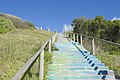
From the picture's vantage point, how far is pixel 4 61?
1121 centimetres

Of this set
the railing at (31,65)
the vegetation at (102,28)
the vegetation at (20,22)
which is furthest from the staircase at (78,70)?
the vegetation at (20,22)

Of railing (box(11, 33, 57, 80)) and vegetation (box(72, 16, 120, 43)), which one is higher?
vegetation (box(72, 16, 120, 43))

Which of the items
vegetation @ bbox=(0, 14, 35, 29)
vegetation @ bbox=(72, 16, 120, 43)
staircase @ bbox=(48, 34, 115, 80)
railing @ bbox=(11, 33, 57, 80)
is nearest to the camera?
railing @ bbox=(11, 33, 57, 80)

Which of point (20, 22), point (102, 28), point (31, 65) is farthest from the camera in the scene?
point (20, 22)

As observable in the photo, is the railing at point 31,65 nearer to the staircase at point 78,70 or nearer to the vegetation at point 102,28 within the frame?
the staircase at point 78,70

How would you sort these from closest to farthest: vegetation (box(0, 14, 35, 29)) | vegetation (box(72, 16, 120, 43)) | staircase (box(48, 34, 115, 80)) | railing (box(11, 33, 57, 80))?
1. railing (box(11, 33, 57, 80))
2. staircase (box(48, 34, 115, 80))
3. vegetation (box(72, 16, 120, 43))
4. vegetation (box(0, 14, 35, 29))

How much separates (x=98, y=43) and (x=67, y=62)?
958 cm

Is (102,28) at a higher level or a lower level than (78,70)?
higher

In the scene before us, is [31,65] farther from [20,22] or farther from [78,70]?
[20,22]

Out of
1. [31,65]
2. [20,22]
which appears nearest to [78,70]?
[31,65]

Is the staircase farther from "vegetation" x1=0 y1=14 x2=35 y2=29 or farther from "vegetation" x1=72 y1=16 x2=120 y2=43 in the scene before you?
"vegetation" x1=0 y1=14 x2=35 y2=29

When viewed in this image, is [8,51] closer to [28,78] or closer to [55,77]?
[55,77]

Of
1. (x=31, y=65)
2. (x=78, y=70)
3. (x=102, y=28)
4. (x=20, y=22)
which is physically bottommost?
(x=78, y=70)

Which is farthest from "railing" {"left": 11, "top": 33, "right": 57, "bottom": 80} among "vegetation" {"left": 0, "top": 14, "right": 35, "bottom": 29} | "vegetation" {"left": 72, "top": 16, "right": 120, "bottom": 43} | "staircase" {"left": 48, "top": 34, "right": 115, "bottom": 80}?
"vegetation" {"left": 0, "top": 14, "right": 35, "bottom": 29}
